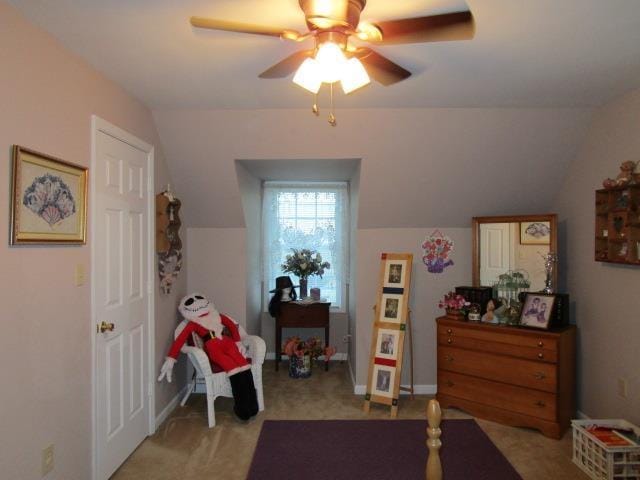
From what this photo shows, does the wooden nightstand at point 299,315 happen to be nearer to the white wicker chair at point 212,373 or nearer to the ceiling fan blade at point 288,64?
the white wicker chair at point 212,373

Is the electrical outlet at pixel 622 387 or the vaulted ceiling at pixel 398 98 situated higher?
the vaulted ceiling at pixel 398 98

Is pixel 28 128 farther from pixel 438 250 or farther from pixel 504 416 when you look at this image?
pixel 504 416

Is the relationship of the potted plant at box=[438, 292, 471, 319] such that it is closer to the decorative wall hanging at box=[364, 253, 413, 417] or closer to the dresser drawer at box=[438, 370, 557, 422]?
the decorative wall hanging at box=[364, 253, 413, 417]

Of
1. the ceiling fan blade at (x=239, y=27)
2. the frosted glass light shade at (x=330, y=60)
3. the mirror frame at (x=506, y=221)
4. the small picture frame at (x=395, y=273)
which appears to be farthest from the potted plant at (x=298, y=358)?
the ceiling fan blade at (x=239, y=27)

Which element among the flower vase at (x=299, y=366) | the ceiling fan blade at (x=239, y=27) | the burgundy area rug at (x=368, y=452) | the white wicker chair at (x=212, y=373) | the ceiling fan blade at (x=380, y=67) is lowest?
the burgundy area rug at (x=368, y=452)

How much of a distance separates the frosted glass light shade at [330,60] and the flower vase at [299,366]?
10.2 feet

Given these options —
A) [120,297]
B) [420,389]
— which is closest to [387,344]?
[420,389]

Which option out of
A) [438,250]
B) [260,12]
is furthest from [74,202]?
[438,250]

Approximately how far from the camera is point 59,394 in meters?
2.08

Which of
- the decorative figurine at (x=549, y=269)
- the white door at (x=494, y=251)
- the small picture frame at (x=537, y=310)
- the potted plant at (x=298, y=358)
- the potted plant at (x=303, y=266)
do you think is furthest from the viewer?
the potted plant at (x=303, y=266)

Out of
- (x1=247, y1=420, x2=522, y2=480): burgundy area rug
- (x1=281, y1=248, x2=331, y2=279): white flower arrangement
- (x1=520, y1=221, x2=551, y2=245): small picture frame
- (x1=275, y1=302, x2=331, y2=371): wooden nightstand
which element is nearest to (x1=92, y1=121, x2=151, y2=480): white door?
(x1=247, y1=420, x2=522, y2=480): burgundy area rug

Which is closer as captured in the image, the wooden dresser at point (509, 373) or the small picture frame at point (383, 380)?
the wooden dresser at point (509, 373)

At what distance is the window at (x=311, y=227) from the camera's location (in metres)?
4.88

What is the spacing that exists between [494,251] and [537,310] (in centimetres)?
64
